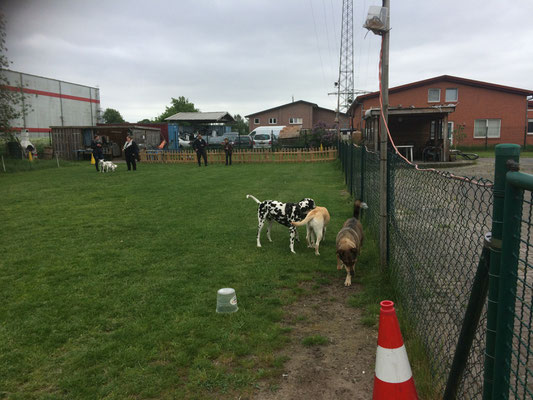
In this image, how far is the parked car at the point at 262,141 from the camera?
30.4m

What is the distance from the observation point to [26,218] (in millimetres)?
8969

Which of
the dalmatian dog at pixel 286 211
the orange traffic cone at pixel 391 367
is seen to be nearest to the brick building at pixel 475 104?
the dalmatian dog at pixel 286 211

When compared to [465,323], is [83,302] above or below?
below

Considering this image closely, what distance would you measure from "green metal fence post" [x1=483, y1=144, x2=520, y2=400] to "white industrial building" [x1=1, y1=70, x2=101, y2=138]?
41.6 m

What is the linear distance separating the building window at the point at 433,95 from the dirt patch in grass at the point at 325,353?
31.5m

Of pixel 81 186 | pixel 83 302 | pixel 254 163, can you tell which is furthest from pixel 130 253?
pixel 254 163

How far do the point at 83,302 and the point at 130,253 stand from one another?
5.98ft

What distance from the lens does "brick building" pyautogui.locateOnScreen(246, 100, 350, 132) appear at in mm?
51625

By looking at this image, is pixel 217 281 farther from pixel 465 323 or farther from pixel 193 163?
pixel 193 163

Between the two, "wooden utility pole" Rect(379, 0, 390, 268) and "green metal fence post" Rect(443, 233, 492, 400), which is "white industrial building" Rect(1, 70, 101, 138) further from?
"green metal fence post" Rect(443, 233, 492, 400)

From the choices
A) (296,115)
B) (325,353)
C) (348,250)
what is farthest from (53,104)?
(325,353)

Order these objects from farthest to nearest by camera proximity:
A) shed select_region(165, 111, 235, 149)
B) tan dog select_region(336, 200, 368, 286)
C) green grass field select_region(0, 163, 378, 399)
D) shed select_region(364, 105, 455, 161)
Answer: shed select_region(165, 111, 235, 149)
shed select_region(364, 105, 455, 161)
tan dog select_region(336, 200, 368, 286)
green grass field select_region(0, 163, 378, 399)

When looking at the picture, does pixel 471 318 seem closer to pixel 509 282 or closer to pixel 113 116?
pixel 509 282

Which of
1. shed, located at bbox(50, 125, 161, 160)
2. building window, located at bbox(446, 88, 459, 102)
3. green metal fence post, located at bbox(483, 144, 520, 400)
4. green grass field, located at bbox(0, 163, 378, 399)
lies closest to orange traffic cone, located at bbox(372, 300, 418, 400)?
green metal fence post, located at bbox(483, 144, 520, 400)
